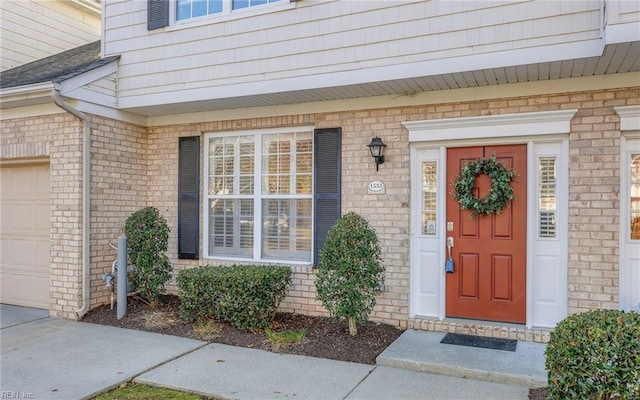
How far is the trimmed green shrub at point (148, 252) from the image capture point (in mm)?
6031

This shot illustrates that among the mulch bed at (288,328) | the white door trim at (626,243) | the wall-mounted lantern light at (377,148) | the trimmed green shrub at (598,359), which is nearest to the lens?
the trimmed green shrub at (598,359)

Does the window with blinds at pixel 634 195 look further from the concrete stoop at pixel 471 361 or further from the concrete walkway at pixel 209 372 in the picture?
the concrete walkway at pixel 209 372

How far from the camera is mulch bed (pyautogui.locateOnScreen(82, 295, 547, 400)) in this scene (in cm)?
473

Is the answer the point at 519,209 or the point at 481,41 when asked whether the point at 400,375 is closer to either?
the point at 519,209

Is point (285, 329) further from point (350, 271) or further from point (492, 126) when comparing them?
point (492, 126)

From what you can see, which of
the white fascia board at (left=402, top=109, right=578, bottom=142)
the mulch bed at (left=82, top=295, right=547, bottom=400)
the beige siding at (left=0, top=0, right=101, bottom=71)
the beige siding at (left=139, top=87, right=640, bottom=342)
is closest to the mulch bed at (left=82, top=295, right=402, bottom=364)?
the mulch bed at (left=82, top=295, right=547, bottom=400)

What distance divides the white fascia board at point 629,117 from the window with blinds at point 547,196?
692 millimetres

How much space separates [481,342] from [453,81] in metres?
2.76

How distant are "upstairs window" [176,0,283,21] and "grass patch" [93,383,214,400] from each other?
4404 mm

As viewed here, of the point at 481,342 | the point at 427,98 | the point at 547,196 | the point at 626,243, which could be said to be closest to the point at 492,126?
the point at 427,98

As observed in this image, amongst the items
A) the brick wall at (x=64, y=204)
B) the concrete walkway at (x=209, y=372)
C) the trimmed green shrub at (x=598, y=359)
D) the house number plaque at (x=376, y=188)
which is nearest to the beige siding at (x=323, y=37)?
the brick wall at (x=64, y=204)

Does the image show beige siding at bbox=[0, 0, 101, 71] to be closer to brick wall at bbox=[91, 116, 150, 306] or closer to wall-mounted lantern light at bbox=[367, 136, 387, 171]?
brick wall at bbox=[91, 116, 150, 306]

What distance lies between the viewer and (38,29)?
8797 mm

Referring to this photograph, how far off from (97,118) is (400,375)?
501 cm
